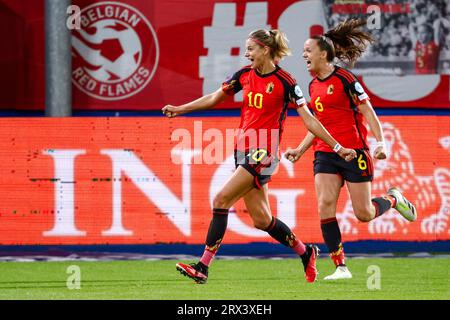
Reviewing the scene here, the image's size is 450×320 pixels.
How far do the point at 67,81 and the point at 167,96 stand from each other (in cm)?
143

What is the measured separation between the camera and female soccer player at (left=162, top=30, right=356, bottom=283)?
9.48 m

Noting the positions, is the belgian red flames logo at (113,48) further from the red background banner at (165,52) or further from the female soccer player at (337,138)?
the female soccer player at (337,138)

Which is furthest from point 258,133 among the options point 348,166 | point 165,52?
point 165,52

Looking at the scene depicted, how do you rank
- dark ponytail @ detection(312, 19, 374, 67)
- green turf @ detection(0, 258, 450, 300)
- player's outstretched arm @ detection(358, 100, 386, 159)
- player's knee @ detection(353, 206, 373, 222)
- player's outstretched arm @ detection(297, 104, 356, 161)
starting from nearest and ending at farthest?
green turf @ detection(0, 258, 450, 300) → player's outstretched arm @ detection(297, 104, 356, 161) → player's outstretched arm @ detection(358, 100, 386, 159) → player's knee @ detection(353, 206, 373, 222) → dark ponytail @ detection(312, 19, 374, 67)

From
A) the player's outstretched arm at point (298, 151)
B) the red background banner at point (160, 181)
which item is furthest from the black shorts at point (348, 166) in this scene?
the red background banner at point (160, 181)

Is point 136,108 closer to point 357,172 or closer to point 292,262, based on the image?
point 292,262

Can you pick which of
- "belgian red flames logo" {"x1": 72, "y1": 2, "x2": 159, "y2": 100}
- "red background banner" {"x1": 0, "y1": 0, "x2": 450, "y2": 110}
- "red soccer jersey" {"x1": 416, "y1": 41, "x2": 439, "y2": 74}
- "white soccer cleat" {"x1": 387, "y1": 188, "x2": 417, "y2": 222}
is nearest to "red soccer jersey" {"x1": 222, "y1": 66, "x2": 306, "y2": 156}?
Result: "white soccer cleat" {"x1": 387, "y1": 188, "x2": 417, "y2": 222}

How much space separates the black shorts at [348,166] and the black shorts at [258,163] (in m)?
0.66

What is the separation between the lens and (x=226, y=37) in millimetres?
15430

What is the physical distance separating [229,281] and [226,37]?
583cm

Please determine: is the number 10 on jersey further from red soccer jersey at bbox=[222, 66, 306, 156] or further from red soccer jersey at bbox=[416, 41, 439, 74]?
red soccer jersey at bbox=[416, 41, 439, 74]

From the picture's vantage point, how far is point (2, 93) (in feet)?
51.3

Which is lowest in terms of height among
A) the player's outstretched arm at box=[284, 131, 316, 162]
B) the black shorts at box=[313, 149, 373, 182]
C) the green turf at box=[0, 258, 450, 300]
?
Result: the green turf at box=[0, 258, 450, 300]

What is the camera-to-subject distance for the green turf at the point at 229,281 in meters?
8.93
